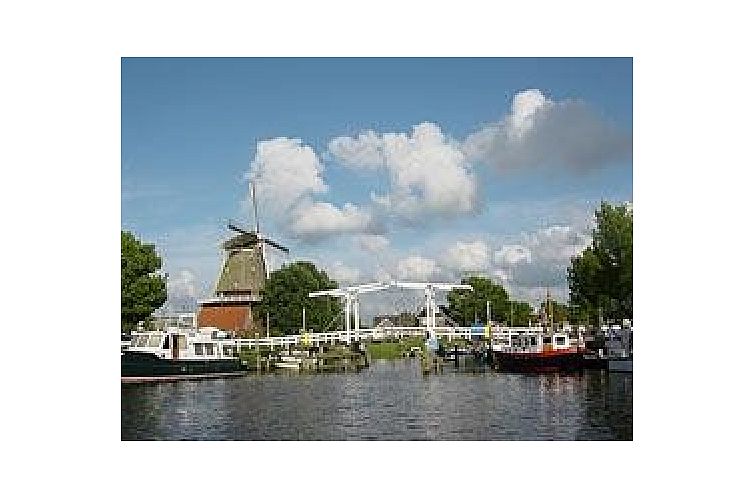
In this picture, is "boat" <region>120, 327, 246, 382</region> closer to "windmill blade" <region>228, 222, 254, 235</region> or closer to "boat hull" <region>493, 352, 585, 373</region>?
"windmill blade" <region>228, 222, 254, 235</region>

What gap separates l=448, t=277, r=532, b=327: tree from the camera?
946 cm

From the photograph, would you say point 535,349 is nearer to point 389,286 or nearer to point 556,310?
point 556,310

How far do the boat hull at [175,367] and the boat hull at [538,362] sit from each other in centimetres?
227

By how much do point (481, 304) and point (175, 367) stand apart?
325 centimetres

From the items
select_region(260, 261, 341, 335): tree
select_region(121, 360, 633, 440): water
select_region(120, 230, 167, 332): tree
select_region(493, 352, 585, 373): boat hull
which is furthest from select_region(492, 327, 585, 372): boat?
select_region(120, 230, 167, 332): tree

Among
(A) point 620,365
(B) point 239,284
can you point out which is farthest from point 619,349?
(B) point 239,284

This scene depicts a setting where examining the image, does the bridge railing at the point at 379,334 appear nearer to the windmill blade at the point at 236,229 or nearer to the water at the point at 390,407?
the water at the point at 390,407

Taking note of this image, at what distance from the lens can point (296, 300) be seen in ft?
32.5

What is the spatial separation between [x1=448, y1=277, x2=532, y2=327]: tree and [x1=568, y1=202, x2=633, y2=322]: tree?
48cm
